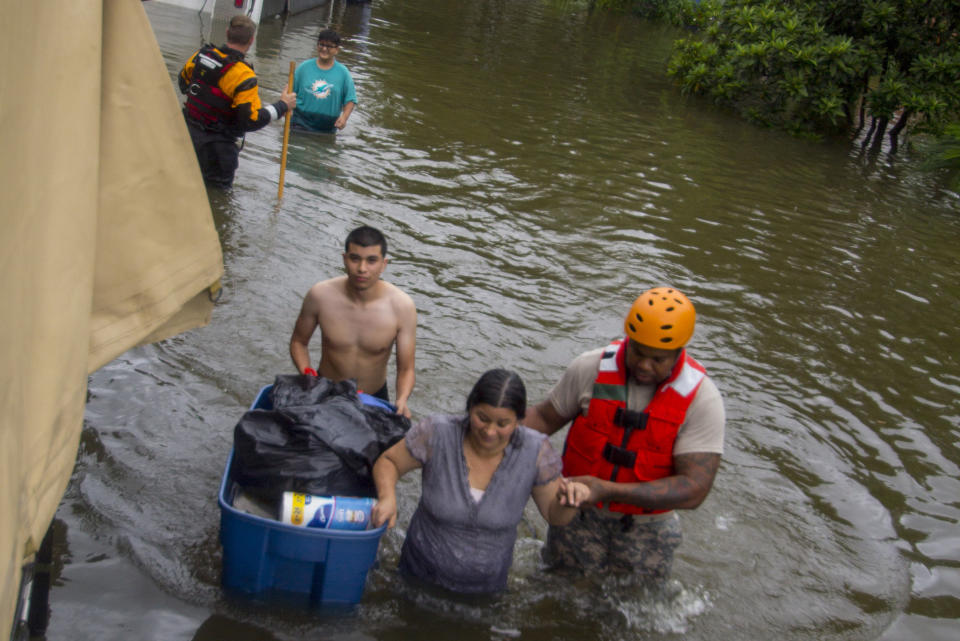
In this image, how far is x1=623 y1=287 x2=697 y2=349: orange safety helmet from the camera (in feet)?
13.5

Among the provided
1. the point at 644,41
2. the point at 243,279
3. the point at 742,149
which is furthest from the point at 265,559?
the point at 644,41

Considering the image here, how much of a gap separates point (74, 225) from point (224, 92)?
6874 mm

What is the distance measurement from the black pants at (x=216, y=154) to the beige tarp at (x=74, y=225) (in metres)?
6.40

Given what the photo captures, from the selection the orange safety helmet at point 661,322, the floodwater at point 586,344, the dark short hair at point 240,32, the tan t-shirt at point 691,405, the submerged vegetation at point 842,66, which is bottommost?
the floodwater at point 586,344

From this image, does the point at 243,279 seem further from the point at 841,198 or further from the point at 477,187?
the point at 841,198

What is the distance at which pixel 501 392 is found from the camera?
12.8 feet

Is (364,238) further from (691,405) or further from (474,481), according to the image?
(691,405)

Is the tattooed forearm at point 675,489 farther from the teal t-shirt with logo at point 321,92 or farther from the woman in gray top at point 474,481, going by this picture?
the teal t-shirt with logo at point 321,92

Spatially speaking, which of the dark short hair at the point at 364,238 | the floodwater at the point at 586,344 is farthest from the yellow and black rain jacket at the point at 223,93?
the dark short hair at the point at 364,238

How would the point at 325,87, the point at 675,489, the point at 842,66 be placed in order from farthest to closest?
the point at 842,66 < the point at 325,87 < the point at 675,489

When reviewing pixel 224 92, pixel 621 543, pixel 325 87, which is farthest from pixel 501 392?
pixel 325 87

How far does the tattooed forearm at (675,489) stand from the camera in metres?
4.25

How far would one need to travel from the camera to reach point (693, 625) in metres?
5.16

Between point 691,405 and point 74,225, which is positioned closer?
point 74,225
